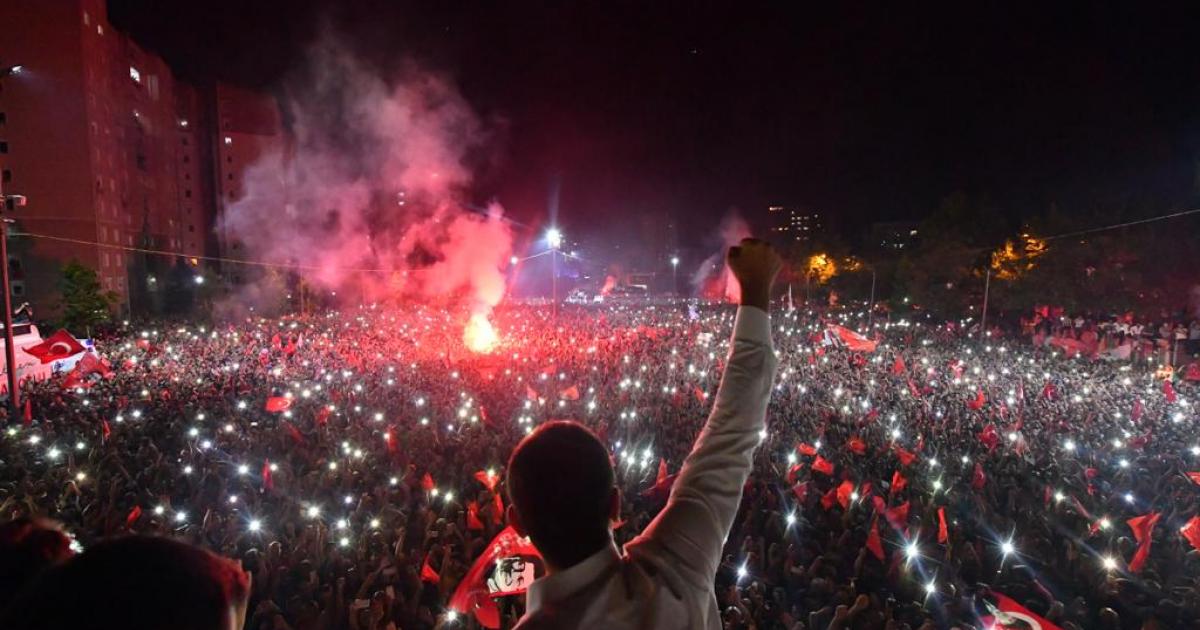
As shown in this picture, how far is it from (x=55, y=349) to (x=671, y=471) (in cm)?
1385

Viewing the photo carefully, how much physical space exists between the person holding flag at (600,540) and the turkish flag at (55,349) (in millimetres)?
16720

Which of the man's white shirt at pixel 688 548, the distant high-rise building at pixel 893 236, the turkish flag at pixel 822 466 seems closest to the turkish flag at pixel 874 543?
the turkish flag at pixel 822 466

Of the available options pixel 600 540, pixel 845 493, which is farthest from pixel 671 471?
pixel 600 540

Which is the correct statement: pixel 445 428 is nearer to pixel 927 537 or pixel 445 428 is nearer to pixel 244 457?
pixel 244 457

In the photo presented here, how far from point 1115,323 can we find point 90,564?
27048mm

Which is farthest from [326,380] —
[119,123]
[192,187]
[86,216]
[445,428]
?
[192,187]

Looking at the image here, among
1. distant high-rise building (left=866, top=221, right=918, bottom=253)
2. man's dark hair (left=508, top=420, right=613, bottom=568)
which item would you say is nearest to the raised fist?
man's dark hair (left=508, top=420, right=613, bottom=568)

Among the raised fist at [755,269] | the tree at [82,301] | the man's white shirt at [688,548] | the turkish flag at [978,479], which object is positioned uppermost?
the raised fist at [755,269]

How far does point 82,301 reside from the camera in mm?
29609

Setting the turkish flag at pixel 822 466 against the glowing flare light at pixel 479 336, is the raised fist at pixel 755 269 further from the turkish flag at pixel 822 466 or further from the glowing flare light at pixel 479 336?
the glowing flare light at pixel 479 336

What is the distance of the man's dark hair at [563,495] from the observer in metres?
1.40

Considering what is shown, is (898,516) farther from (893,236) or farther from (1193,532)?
(893,236)

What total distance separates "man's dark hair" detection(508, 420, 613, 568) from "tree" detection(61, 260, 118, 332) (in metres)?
35.4

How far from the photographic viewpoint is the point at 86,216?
38094 millimetres
